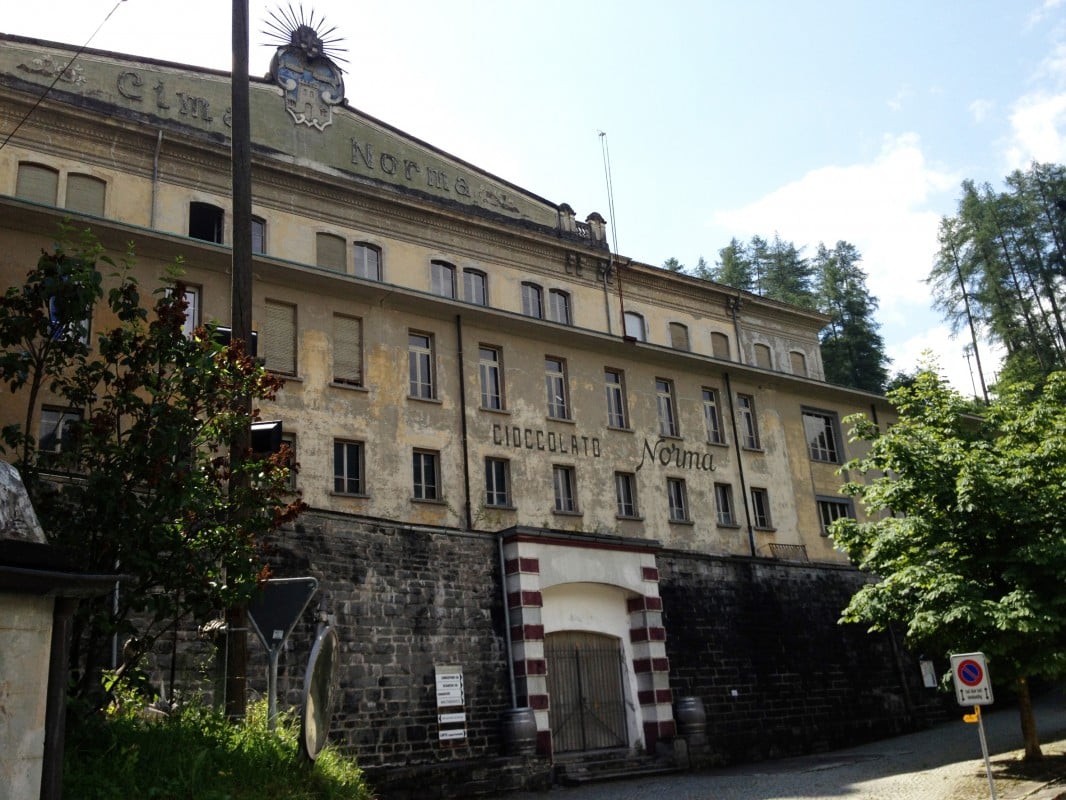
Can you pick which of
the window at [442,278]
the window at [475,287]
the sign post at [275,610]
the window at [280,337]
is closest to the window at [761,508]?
the window at [475,287]

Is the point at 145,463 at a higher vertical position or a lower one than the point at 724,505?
lower

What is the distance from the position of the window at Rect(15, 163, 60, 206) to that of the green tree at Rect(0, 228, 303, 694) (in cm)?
1446

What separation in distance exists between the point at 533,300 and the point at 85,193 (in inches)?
523

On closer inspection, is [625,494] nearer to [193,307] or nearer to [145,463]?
[193,307]

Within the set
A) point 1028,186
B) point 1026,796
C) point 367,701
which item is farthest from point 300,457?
point 1028,186

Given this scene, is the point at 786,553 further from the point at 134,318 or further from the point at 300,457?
the point at 134,318

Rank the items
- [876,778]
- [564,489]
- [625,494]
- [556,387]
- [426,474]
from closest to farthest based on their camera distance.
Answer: [876,778] < [426,474] < [564,489] < [556,387] < [625,494]

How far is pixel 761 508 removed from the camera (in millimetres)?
31531

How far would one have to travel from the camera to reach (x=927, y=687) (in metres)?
29.6

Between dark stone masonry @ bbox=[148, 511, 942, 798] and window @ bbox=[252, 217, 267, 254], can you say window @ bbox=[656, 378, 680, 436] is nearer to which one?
dark stone masonry @ bbox=[148, 511, 942, 798]

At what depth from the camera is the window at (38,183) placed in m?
23.3

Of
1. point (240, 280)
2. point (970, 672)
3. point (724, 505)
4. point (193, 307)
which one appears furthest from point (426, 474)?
point (970, 672)

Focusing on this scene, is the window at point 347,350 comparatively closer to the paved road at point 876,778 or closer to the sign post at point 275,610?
the paved road at point 876,778

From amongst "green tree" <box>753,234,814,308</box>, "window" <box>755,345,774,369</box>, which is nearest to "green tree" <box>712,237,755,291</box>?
"green tree" <box>753,234,814,308</box>
